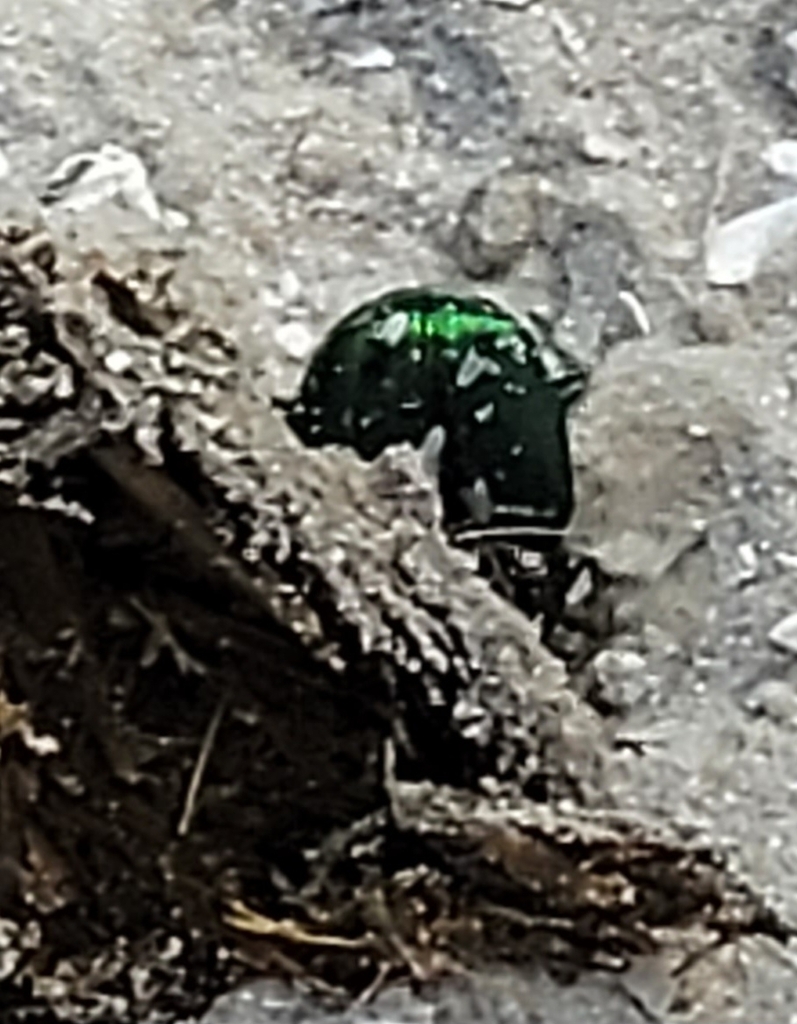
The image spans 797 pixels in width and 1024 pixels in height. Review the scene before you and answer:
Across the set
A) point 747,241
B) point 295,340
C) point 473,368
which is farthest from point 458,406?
point 747,241

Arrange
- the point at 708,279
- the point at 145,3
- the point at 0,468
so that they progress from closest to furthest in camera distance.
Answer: the point at 0,468 < the point at 708,279 < the point at 145,3

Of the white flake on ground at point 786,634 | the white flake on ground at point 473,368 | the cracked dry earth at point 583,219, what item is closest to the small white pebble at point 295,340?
the cracked dry earth at point 583,219

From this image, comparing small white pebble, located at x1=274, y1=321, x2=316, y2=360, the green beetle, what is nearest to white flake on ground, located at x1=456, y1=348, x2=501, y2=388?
the green beetle

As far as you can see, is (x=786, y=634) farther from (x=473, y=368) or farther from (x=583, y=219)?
(x=583, y=219)

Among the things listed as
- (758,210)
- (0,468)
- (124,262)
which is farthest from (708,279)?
(0,468)

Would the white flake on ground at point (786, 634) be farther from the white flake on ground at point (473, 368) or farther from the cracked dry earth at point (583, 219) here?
the white flake on ground at point (473, 368)

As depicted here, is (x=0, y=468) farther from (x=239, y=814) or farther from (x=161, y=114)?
(x=161, y=114)
